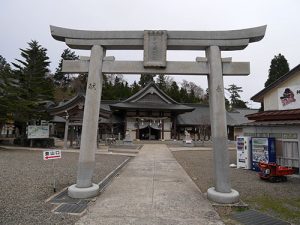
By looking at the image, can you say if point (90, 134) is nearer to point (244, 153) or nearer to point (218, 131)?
point (218, 131)

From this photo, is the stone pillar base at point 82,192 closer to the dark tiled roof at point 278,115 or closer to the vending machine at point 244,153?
the vending machine at point 244,153

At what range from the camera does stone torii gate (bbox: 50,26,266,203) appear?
701 cm

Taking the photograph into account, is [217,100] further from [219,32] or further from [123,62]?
[123,62]

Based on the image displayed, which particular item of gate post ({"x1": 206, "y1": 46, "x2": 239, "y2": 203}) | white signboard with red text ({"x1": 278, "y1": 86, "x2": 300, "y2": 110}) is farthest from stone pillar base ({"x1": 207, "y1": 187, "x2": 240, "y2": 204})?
white signboard with red text ({"x1": 278, "y1": 86, "x2": 300, "y2": 110})

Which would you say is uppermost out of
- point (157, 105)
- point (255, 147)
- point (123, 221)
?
point (157, 105)

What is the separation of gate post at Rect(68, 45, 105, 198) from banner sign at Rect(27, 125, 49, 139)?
18174 mm

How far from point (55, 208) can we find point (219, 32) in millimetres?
6386

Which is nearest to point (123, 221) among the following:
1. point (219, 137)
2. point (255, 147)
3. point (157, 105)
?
point (219, 137)

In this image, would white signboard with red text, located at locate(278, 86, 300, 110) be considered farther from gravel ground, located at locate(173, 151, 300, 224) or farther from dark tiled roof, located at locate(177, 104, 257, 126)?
dark tiled roof, located at locate(177, 104, 257, 126)

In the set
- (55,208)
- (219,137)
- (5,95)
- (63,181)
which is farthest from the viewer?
(5,95)

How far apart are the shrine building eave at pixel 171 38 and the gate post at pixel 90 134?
1.21 feet

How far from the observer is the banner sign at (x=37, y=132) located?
23141 millimetres

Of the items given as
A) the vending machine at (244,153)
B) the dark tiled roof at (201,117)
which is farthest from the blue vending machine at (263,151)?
the dark tiled roof at (201,117)

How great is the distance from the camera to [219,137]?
6.93 m
